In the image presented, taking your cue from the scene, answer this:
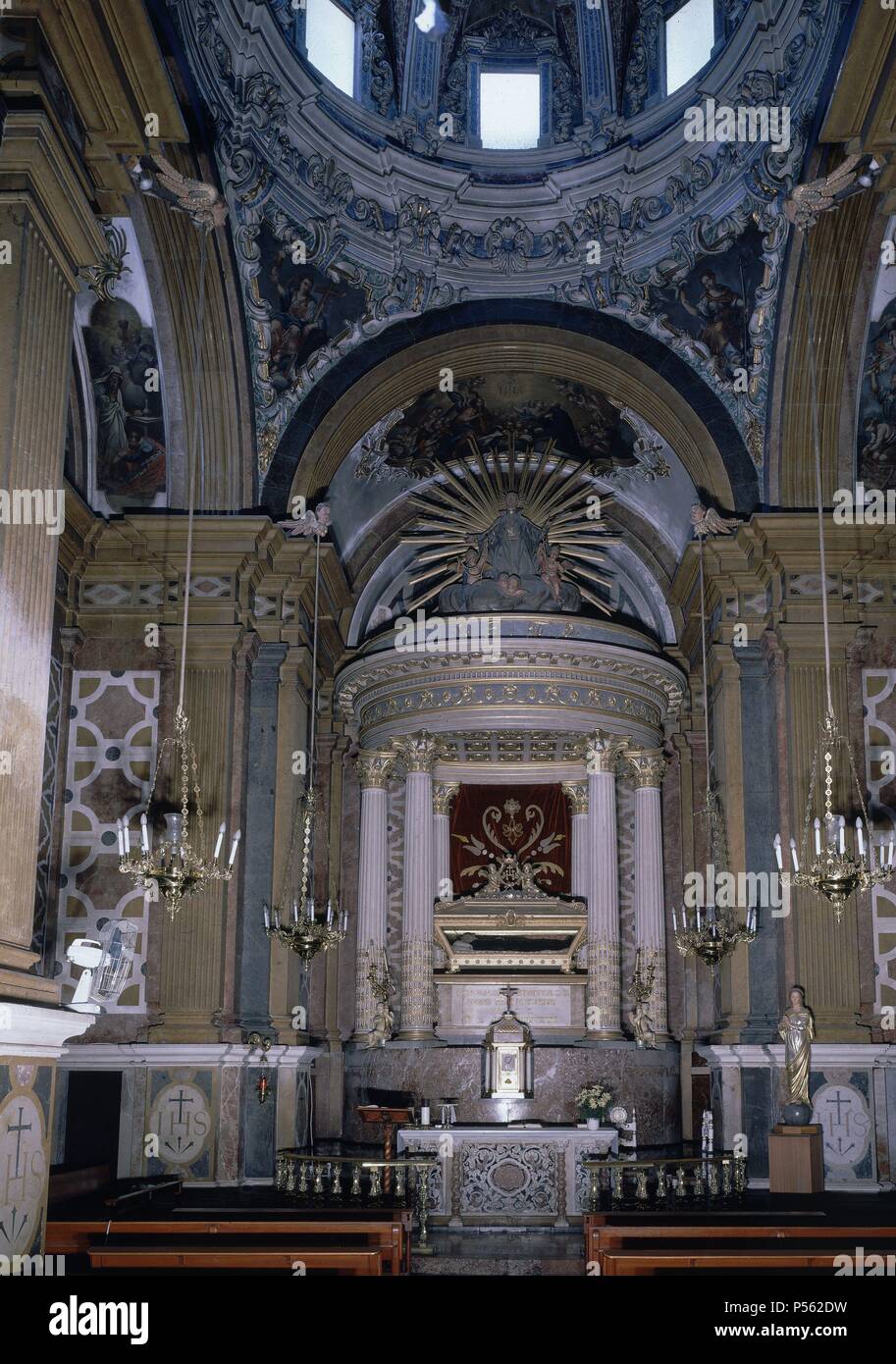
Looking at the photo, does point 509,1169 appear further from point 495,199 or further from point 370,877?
point 495,199

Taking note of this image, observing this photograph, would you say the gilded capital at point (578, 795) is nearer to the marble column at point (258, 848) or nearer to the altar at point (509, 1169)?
the altar at point (509, 1169)

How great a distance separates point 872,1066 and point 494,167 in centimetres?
911

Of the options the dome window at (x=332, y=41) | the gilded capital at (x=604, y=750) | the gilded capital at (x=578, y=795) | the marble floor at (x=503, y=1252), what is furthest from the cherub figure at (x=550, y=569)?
the marble floor at (x=503, y=1252)

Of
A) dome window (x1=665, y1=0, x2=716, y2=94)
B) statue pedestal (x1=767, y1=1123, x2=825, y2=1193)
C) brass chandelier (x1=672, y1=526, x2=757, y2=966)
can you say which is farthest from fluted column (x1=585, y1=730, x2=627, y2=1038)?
dome window (x1=665, y1=0, x2=716, y2=94)

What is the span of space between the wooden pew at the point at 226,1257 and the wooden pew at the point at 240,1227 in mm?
272

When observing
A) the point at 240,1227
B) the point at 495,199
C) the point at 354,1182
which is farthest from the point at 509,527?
the point at 240,1227

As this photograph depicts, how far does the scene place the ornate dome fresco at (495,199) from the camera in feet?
42.6

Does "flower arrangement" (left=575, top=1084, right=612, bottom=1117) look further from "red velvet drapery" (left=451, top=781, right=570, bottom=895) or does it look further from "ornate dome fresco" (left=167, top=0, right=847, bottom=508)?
"ornate dome fresco" (left=167, top=0, right=847, bottom=508)

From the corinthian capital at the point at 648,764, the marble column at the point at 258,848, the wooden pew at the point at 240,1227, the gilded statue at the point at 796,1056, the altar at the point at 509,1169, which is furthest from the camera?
the corinthian capital at the point at 648,764

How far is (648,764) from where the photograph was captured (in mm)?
16922

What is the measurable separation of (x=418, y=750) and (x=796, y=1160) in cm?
706

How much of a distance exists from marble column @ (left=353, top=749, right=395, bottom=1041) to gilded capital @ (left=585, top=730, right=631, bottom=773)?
2.30 metres

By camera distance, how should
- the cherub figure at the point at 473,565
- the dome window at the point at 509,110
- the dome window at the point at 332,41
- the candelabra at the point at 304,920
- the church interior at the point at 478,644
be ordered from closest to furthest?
the church interior at the point at 478,644 < the candelabra at the point at 304,920 < the dome window at the point at 332,41 < the dome window at the point at 509,110 < the cherub figure at the point at 473,565
